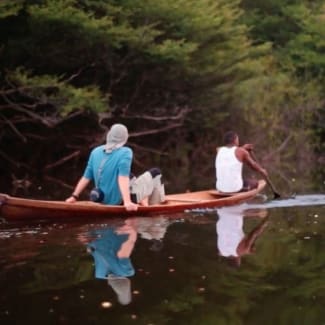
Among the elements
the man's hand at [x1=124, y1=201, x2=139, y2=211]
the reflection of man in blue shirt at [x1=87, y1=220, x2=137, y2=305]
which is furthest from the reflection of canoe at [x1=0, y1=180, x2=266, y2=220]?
the reflection of man in blue shirt at [x1=87, y1=220, x2=137, y2=305]

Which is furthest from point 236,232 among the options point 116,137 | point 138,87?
point 138,87

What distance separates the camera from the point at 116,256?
363 inches

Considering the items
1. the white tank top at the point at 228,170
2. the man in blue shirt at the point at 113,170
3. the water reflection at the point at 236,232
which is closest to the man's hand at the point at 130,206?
the man in blue shirt at the point at 113,170

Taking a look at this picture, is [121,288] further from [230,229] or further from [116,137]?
[116,137]

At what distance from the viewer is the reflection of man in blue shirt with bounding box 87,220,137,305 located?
7.67 m

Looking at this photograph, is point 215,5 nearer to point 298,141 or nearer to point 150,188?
point 298,141

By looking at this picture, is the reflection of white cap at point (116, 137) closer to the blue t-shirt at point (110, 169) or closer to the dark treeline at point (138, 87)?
the blue t-shirt at point (110, 169)

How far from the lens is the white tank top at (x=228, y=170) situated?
14883 millimetres

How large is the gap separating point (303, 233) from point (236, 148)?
4.00m

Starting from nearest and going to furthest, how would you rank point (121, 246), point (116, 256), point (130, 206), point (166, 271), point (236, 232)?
point (166, 271)
point (116, 256)
point (121, 246)
point (236, 232)
point (130, 206)

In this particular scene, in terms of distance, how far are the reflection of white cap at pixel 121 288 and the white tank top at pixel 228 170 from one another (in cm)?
710

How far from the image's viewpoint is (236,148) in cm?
1491

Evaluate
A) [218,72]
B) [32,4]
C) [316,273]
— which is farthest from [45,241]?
[218,72]

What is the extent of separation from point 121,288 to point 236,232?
3.85 metres
